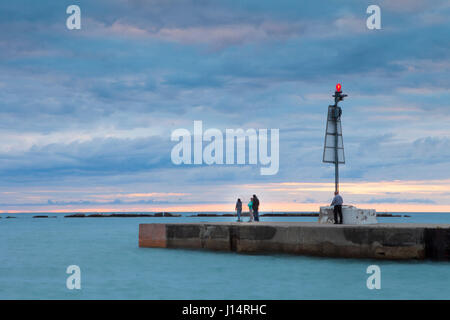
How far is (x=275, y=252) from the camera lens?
2080 cm

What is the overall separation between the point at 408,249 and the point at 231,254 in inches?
274

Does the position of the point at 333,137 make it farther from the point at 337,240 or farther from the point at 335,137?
the point at 337,240

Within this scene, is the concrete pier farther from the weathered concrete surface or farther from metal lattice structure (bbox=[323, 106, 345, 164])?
metal lattice structure (bbox=[323, 106, 345, 164])

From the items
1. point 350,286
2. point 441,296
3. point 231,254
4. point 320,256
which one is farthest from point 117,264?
point 441,296

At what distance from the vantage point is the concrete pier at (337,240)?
18844mm

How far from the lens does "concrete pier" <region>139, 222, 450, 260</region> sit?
18844 millimetres

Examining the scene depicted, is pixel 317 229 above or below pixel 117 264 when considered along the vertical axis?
above

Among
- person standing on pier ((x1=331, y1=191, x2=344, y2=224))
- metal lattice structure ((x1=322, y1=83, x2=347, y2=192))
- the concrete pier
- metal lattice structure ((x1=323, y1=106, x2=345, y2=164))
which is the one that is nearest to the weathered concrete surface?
person standing on pier ((x1=331, y1=191, x2=344, y2=224))

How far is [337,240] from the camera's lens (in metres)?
19.4

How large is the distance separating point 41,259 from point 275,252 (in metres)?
12.7
